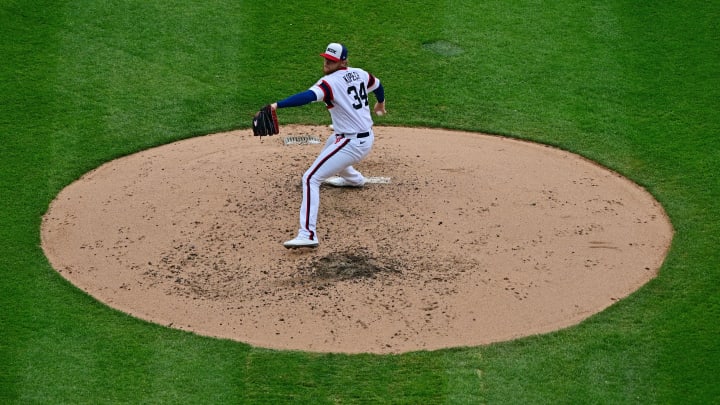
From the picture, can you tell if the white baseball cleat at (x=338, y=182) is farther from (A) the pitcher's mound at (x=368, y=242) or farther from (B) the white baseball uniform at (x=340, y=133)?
(B) the white baseball uniform at (x=340, y=133)

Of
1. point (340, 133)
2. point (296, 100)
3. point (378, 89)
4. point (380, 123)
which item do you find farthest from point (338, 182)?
point (380, 123)

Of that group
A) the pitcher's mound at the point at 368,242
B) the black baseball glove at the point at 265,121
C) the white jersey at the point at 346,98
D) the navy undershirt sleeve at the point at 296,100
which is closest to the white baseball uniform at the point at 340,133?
the white jersey at the point at 346,98

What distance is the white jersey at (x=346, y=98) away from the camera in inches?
453

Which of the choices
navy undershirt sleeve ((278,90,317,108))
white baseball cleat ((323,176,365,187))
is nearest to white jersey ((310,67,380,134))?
navy undershirt sleeve ((278,90,317,108))

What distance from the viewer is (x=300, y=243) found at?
11.2 meters

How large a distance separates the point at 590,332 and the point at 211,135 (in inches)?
241

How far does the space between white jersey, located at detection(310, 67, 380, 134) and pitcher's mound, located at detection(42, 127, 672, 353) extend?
95 centimetres

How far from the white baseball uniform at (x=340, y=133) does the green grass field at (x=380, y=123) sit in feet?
6.99

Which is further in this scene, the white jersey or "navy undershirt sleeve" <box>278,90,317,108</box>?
the white jersey

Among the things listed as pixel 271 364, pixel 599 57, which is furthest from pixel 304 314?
pixel 599 57

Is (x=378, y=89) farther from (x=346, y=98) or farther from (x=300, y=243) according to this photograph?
(x=300, y=243)

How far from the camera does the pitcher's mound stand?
10.3m

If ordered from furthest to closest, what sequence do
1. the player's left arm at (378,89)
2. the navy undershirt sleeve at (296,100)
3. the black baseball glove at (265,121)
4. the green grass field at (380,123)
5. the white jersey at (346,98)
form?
the player's left arm at (378,89) → the white jersey at (346,98) → the black baseball glove at (265,121) → the navy undershirt sleeve at (296,100) → the green grass field at (380,123)

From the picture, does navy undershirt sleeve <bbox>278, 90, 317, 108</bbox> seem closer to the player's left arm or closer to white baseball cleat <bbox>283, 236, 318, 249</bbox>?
the player's left arm
